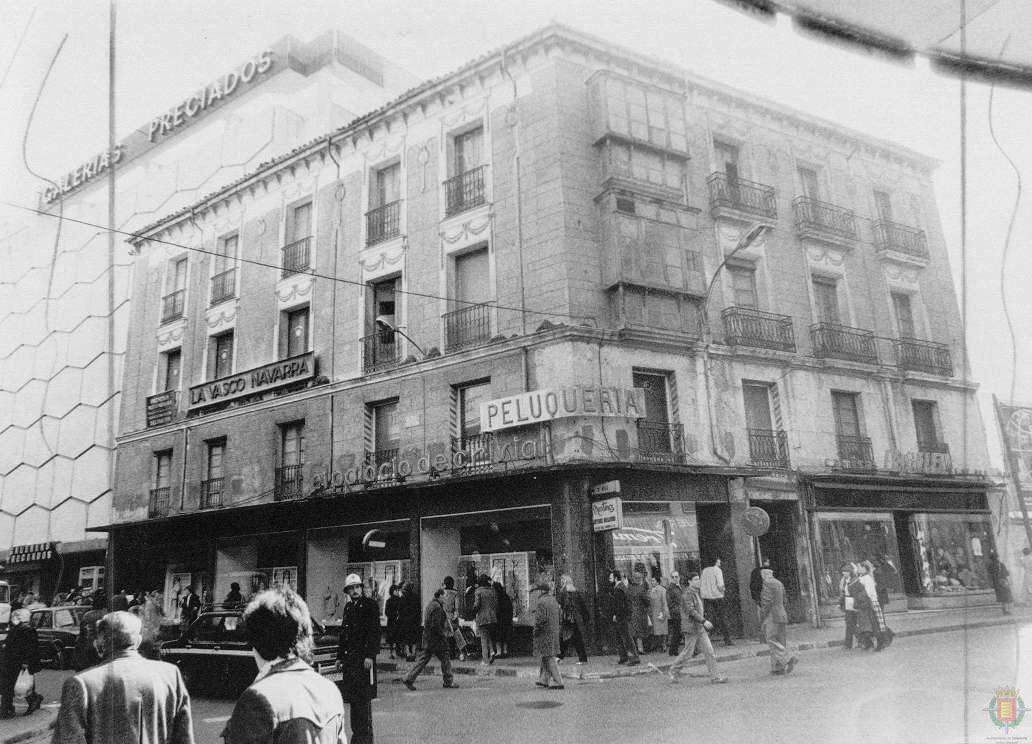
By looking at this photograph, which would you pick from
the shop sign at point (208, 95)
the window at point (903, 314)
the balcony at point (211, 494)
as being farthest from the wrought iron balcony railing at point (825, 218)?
the balcony at point (211, 494)

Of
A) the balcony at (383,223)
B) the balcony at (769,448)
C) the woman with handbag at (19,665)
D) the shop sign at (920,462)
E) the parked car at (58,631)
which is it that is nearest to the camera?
the shop sign at (920,462)

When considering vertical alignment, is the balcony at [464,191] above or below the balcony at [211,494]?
above

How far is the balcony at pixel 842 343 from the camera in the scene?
6.64m

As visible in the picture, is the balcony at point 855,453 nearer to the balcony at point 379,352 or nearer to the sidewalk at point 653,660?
the sidewalk at point 653,660

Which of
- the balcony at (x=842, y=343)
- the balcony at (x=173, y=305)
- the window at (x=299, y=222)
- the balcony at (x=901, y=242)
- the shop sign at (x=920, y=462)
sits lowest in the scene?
the shop sign at (x=920, y=462)

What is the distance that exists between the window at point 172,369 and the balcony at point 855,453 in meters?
7.27

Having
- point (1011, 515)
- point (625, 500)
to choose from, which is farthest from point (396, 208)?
point (1011, 515)

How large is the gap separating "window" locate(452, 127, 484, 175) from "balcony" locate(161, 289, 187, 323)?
18.6 ft

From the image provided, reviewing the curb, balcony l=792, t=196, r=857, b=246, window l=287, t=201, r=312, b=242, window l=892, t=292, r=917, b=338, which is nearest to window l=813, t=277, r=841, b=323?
balcony l=792, t=196, r=857, b=246

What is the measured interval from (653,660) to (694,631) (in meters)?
1.78

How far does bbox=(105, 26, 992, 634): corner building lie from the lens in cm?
623

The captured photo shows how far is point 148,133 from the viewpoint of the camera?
514cm

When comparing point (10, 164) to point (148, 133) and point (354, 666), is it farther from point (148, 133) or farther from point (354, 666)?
point (354, 666)

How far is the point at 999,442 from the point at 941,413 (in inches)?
36.3
